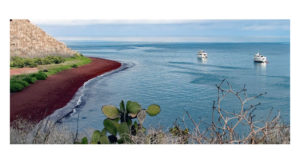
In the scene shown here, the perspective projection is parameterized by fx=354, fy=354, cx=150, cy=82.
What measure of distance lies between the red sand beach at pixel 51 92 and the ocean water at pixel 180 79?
146 mm

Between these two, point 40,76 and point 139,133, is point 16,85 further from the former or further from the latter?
point 139,133

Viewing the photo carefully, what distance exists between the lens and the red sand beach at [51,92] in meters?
4.64

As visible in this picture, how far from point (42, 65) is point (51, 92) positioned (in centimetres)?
67

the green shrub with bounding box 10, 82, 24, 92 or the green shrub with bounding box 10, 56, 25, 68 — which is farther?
the green shrub with bounding box 10, 56, 25, 68

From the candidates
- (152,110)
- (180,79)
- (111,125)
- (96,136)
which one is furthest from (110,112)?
(180,79)

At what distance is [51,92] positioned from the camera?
4.95 metres

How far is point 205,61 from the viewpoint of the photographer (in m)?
5.30

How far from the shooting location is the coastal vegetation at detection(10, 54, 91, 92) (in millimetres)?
4861

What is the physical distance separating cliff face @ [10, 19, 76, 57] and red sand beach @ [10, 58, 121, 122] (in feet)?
1.32

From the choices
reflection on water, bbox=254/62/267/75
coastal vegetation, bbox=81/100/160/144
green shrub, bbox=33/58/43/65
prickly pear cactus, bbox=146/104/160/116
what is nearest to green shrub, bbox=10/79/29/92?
green shrub, bbox=33/58/43/65

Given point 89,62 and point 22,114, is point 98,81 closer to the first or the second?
point 89,62

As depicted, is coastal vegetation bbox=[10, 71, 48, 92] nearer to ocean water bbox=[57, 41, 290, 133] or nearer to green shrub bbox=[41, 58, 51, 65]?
green shrub bbox=[41, 58, 51, 65]
